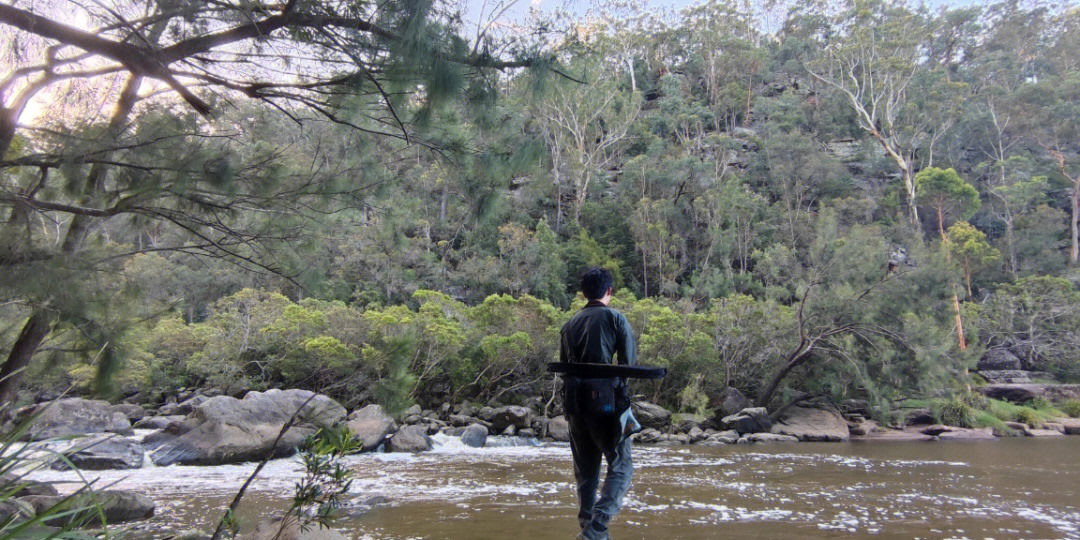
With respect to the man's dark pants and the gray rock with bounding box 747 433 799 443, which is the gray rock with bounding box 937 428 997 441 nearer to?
the gray rock with bounding box 747 433 799 443

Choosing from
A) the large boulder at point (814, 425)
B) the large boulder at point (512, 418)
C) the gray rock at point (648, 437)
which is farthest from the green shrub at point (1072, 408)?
the large boulder at point (512, 418)

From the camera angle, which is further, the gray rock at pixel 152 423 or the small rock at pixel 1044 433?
the small rock at pixel 1044 433

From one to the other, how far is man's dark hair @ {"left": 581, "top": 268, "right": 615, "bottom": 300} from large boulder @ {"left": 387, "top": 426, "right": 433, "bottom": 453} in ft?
26.1

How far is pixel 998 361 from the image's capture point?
20.4m

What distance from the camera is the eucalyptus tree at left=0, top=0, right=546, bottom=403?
3.07 meters

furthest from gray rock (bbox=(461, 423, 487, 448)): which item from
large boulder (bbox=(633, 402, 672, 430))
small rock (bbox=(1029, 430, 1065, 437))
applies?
small rock (bbox=(1029, 430, 1065, 437))

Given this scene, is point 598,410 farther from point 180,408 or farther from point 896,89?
point 896,89

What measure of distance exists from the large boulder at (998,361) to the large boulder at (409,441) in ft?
61.1

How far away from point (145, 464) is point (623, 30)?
31.8 m

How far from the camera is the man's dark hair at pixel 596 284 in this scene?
3279mm

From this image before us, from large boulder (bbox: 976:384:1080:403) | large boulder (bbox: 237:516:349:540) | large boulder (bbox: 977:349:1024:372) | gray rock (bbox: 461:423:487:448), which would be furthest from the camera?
large boulder (bbox: 977:349:1024:372)

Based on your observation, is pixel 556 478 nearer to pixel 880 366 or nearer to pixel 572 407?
pixel 572 407

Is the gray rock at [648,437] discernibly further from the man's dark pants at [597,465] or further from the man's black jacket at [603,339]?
the man's black jacket at [603,339]

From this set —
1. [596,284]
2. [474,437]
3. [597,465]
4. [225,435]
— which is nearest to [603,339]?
[596,284]
